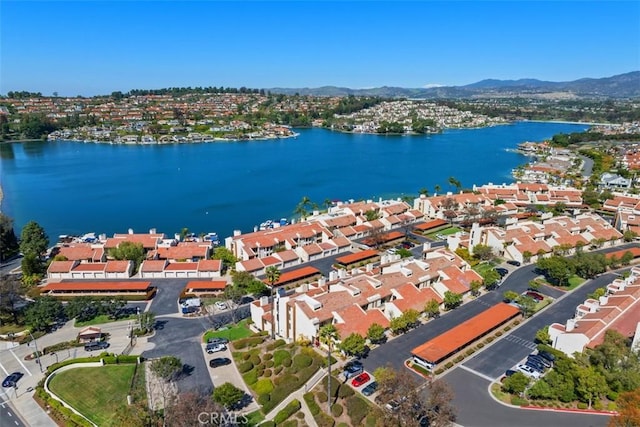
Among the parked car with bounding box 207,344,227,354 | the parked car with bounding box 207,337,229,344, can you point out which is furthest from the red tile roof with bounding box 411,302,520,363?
the parked car with bounding box 207,337,229,344

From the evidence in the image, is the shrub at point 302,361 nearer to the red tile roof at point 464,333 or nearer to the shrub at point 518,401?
the red tile roof at point 464,333

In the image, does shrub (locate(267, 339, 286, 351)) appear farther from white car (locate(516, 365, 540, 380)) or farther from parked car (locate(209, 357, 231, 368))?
white car (locate(516, 365, 540, 380))

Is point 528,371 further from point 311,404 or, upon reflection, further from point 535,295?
point 311,404

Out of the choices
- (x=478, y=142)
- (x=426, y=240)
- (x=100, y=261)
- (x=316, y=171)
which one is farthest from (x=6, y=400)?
(x=478, y=142)

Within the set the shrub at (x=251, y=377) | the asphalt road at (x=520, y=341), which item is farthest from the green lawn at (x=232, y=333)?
the asphalt road at (x=520, y=341)

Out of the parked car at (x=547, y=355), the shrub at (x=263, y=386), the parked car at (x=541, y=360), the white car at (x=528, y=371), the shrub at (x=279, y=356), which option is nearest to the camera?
the shrub at (x=263, y=386)

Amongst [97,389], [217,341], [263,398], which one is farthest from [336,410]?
[97,389]
